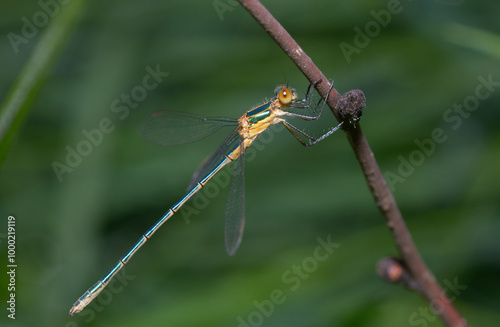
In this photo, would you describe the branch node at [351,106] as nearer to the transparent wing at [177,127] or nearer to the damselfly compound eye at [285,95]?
the damselfly compound eye at [285,95]

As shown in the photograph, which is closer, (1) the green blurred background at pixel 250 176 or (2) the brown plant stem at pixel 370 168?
(2) the brown plant stem at pixel 370 168

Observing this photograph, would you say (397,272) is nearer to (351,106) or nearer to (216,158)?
(351,106)

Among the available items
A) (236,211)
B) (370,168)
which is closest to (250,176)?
(236,211)

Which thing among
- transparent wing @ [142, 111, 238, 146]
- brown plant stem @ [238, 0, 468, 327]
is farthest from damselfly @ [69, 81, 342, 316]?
brown plant stem @ [238, 0, 468, 327]

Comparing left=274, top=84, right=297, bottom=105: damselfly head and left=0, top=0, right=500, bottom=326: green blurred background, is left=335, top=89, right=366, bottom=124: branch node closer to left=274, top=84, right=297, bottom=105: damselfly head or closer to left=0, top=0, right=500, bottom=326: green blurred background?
left=274, top=84, right=297, bottom=105: damselfly head

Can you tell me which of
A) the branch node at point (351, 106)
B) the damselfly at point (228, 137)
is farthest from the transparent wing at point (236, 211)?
the branch node at point (351, 106)

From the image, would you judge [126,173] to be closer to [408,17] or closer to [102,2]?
[102,2]
